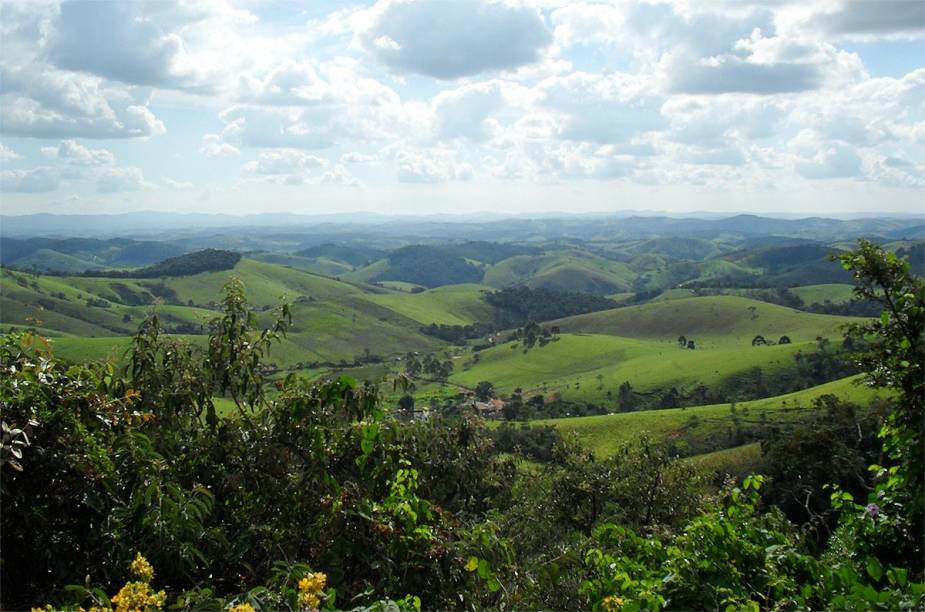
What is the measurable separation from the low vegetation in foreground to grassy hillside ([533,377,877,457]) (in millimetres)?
78702

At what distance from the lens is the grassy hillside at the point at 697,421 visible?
284 feet

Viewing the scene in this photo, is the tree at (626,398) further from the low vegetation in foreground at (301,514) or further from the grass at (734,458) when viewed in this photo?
the low vegetation in foreground at (301,514)

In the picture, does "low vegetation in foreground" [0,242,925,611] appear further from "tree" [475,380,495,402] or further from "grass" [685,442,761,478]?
"tree" [475,380,495,402]

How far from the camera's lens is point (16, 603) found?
5.18m

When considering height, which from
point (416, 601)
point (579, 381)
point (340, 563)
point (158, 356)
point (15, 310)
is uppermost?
point (158, 356)

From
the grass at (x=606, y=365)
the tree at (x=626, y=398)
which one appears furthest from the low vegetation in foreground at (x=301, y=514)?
the grass at (x=606, y=365)

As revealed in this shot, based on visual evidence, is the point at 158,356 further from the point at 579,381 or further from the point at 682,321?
the point at 682,321

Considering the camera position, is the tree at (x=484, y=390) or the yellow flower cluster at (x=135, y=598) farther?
the tree at (x=484, y=390)

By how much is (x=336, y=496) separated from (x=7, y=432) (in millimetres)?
3264

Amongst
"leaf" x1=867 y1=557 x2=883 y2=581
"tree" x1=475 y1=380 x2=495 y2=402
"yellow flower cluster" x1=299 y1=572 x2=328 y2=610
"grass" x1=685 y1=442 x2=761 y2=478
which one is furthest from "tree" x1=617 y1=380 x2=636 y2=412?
"yellow flower cluster" x1=299 y1=572 x2=328 y2=610

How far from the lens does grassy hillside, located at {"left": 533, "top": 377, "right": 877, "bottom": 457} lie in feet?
284

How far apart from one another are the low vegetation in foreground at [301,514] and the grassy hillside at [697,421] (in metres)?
78.7

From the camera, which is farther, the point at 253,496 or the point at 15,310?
the point at 15,310

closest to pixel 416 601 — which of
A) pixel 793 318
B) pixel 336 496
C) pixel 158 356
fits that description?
pixel 336 496
